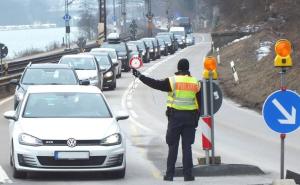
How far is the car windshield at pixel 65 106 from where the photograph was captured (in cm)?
1250

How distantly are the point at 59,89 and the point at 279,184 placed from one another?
4.76 m

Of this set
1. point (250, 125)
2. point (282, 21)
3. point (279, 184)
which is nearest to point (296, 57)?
point (250, 125)

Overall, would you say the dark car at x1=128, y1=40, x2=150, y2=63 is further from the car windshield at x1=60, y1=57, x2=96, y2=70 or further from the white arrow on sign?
the white arrow on sign

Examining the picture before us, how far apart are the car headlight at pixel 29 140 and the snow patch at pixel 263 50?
26520 millimetres

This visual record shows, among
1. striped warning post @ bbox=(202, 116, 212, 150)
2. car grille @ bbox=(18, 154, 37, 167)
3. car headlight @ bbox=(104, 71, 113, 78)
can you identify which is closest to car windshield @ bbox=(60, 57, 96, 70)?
car headlight @ bbox=(104, 71, 113, 78)

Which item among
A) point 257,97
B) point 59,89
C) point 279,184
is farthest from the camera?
point 257,97

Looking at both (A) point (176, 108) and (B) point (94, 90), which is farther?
(B) point (94, 90)

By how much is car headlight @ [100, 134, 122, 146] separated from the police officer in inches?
36.4

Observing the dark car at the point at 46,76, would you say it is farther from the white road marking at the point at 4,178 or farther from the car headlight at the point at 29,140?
the car headlight at the point at 29,140

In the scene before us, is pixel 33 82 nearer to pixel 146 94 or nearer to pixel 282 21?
pixel 146 94

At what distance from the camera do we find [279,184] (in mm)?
9805

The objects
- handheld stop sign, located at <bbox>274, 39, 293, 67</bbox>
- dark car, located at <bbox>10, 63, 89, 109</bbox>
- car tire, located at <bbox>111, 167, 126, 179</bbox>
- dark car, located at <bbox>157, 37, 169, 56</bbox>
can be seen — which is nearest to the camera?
handheld stop sign, located at <bbox>274, 39, 293, 67</bbox>

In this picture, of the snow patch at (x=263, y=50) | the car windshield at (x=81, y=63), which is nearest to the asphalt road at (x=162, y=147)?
the car windshield at (x=81, y=63)

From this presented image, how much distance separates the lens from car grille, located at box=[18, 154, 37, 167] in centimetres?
1127
